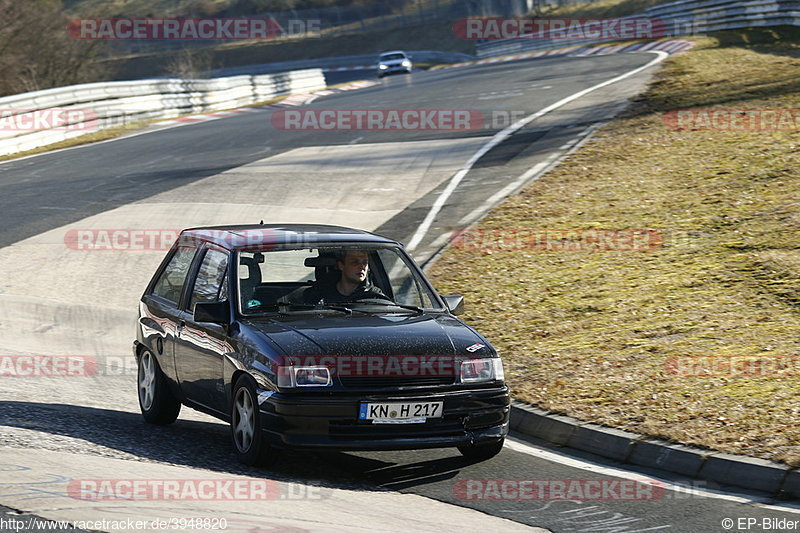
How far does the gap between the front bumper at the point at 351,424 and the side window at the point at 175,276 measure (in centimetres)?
225

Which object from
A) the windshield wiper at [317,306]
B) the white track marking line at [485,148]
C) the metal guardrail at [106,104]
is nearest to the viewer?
the windshield wiper at [317,306]

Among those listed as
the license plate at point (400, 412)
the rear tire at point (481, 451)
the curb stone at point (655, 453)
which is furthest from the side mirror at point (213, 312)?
the curb stone at point (655, 453)

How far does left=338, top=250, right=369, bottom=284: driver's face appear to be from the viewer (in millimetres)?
8336

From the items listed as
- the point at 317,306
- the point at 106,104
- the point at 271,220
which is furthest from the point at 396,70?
the point at 317,306

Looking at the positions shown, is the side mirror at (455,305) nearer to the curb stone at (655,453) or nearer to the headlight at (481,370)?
the headlight at (481,370)

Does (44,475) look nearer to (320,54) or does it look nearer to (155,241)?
(155,241)

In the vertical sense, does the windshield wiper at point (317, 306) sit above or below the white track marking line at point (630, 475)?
above

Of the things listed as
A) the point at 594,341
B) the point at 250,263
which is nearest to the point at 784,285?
the point at 594,341

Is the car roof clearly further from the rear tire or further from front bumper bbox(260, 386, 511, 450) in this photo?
the rear tire

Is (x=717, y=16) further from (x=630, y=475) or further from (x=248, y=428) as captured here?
(x=248, y=428)

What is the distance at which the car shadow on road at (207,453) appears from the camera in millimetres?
7254

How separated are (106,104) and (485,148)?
13936 millimetres

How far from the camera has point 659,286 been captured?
12820 mm

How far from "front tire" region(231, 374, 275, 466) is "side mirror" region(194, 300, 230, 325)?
1.66 feet
